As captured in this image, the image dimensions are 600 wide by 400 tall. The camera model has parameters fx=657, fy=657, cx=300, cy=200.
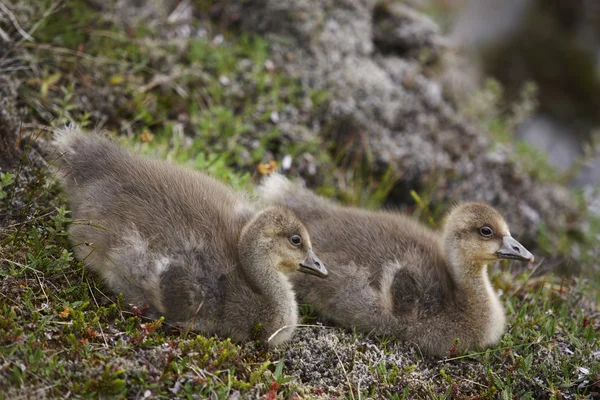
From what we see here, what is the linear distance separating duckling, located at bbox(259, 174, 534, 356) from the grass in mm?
137

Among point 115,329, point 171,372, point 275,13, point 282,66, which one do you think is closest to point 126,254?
point 115,329

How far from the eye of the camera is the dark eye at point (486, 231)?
470cm

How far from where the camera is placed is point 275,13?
775cm

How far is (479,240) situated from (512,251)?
0.24 meters

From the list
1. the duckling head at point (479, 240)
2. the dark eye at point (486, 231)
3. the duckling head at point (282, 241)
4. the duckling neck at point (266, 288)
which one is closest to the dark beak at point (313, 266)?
the duckling head at point (282, 241)

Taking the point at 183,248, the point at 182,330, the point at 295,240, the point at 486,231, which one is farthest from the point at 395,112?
the point at 182,330

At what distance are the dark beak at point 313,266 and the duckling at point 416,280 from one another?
1.16ft

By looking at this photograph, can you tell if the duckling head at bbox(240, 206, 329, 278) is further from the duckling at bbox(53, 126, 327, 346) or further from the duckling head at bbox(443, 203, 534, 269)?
the duckling head at bbox(443, 203, 534, 269)

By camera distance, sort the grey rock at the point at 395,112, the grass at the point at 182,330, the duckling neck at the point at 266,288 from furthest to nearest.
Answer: the grey rock at the point at 395,112, the duckling neck at the point at 266,288, the grass at the point at 182,330

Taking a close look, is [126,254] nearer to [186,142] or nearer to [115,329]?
[115,329]

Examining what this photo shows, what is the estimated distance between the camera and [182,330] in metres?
4.04

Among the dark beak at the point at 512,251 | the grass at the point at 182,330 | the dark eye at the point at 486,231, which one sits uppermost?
the dark eye at the point at 486,231

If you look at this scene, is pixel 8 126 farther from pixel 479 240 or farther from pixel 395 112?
pixel 395 112

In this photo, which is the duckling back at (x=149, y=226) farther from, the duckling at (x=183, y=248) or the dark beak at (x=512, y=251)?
the dark beak at (x=512, y=251)
